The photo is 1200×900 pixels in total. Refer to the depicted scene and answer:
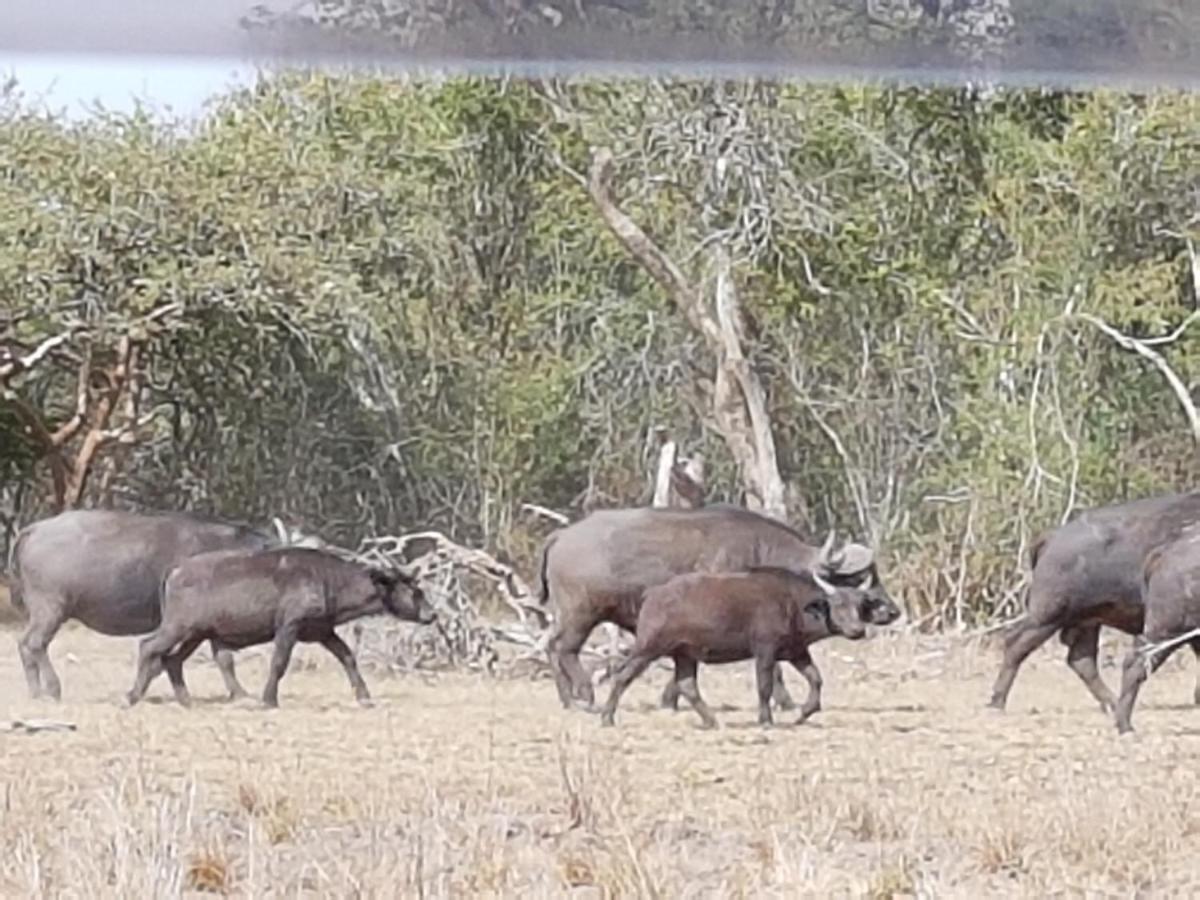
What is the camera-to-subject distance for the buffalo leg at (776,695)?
3.12 m

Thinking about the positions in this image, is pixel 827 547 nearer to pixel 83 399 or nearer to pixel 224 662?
pixel 224 662

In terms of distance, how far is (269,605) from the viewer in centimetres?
334

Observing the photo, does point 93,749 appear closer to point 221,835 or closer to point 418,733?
point 418,733

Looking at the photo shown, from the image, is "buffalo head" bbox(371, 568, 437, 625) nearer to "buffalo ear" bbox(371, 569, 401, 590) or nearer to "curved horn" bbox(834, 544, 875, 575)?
"buffalo ear" bbox(371, 569, 401, 590)

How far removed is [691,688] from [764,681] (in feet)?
0.33

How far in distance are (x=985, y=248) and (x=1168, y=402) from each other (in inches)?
15.4

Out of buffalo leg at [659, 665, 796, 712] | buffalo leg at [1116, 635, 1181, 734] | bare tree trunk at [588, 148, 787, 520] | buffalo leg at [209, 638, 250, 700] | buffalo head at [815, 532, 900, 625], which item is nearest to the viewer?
buffalo leg at [1116, 635, 1181, 734]

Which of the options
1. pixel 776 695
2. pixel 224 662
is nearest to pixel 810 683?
pixel 776 695

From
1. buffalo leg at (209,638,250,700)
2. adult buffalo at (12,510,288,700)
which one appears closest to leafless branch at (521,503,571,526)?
adult buffalo at (12,510,288,700)

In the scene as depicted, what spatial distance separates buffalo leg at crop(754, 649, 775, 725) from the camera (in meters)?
3.05

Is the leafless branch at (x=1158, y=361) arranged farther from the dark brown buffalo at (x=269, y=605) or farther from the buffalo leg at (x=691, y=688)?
the dark brown buffalo at (x=269, y=605)

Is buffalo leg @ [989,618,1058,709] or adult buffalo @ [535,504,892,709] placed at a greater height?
adult buffalo @ [535,504,892,709]

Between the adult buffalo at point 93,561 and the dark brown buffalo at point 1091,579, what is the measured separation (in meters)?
1.12

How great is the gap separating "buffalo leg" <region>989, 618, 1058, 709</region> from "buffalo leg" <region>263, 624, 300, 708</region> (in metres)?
1.01
